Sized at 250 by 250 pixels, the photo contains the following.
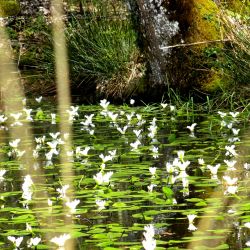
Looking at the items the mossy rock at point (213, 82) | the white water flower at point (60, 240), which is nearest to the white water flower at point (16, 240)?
the white water flower at point (60, 240)

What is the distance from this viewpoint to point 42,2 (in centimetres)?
1603

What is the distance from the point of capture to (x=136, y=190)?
516 centimetres

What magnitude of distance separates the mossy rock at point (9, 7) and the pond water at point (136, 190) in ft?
31.8

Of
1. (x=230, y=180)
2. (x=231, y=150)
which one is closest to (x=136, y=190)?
(x=230, y=180)

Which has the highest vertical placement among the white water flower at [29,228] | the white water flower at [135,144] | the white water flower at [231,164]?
the white water flower at [135,144]

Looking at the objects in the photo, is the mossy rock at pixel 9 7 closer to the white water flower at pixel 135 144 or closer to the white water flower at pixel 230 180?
the white water flower at pixel 135 144

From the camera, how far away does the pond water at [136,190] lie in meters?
4.09

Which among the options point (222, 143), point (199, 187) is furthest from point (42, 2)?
point (199, 187)

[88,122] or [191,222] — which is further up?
[88,122]

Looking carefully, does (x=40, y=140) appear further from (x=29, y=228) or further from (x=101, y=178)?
(x=29, y=228)

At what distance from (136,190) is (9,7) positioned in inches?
516

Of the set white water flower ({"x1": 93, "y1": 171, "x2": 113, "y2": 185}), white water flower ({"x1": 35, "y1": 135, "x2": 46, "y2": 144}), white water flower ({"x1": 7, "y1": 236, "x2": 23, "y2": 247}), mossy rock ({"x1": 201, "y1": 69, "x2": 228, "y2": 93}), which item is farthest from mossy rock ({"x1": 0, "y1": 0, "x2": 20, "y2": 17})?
white water flower ({"x1": 7, "y1": 236, "x2": 23, "y2": 247})

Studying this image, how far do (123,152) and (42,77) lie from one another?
640 centimetres

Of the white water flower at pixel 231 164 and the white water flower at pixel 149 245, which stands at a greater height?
the white water flower at pixel 231 164
